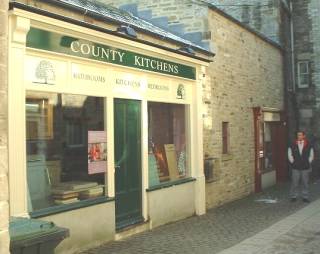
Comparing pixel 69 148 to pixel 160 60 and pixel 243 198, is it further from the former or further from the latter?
pixel 243 198

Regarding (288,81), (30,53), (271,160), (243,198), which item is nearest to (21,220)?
(30,53)

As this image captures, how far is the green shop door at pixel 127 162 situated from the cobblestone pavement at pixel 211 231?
46 cm

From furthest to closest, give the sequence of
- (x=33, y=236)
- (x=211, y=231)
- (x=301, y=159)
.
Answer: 1. (x=301, y=159)
2. (x=211, y=231)
3. (x=33, y=236)

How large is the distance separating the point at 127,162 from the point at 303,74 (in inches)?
566

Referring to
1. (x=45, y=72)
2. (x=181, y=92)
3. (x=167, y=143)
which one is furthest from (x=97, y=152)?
(x=181, y=92)

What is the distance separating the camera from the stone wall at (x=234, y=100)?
13443 millimetres

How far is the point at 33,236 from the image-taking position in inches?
175

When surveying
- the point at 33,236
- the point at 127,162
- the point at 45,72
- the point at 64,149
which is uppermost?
the point at 45,72

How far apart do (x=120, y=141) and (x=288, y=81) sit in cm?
1324

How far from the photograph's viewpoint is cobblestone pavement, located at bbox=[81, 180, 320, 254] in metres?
8.64

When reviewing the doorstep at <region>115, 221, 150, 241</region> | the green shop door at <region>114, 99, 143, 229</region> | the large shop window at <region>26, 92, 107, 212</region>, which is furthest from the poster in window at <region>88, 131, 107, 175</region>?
the doorstep at <region>115, 221, 150, 241</region>

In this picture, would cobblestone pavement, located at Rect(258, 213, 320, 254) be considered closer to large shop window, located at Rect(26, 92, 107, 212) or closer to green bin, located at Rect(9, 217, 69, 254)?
large shop window, located at Rect(26, 92, 107, 212)

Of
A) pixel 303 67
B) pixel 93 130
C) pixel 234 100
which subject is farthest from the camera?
pixel 303 67

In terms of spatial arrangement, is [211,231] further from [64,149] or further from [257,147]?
[257,147]
